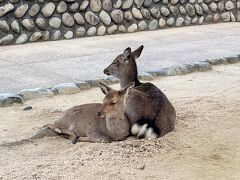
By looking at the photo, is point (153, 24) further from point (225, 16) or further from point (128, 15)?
point (225, 16)

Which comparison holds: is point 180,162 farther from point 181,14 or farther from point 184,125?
point 181,14

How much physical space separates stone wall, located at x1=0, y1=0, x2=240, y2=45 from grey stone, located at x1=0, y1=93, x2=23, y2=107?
12.6 feet

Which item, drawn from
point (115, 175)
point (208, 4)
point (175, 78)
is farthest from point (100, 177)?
point (208, 4)

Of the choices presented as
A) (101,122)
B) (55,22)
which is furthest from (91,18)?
(101,122)

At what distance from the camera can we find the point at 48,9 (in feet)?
34.9

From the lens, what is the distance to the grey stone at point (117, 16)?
1184 centimetres

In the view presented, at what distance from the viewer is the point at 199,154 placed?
15.3 feet

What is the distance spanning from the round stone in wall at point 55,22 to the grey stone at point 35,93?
4.22 metres

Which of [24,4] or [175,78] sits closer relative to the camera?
[175,78]

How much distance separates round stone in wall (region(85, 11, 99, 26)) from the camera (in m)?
11.3

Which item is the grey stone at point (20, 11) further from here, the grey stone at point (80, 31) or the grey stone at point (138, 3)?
the grey stone at point (138, 3)

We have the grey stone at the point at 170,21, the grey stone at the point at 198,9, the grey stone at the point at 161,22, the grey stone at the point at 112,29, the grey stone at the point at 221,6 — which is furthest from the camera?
the grey stone at the point at 221,6

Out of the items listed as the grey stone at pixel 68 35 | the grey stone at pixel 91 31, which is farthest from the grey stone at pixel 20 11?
the grey stone at pixel 91 31

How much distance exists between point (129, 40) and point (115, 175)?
7139 millimetres
